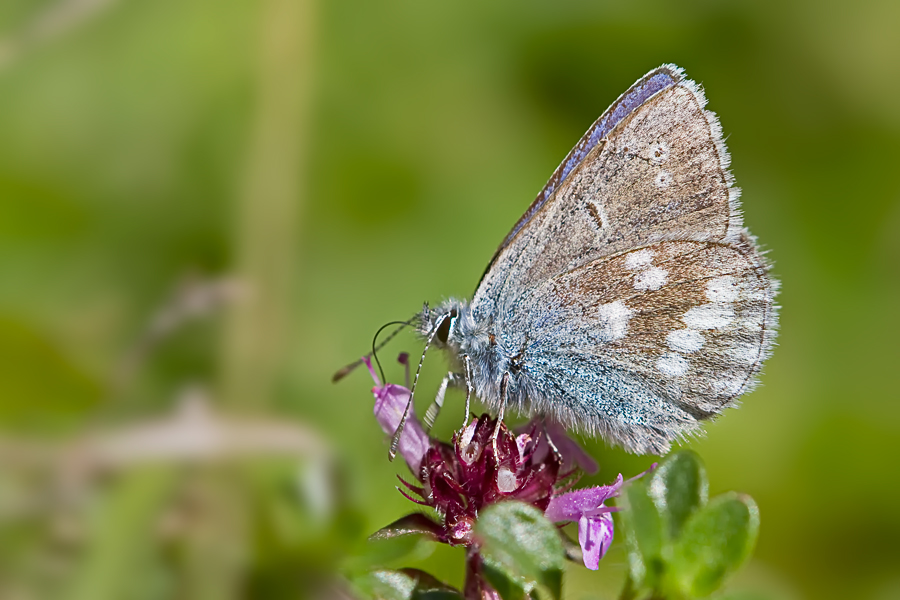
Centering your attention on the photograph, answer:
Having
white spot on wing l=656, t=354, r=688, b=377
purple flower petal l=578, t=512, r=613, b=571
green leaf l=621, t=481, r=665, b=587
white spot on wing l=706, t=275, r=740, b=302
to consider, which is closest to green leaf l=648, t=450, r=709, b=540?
green leaf l=621, t=481, r=665, b=587

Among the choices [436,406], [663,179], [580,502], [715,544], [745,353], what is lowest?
[715,544]

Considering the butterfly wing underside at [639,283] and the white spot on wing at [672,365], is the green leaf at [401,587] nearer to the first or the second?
the butterfly wing underside at [639,283]

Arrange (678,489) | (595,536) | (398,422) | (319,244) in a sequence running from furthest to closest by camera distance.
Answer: (319,244)
(398,422)
(595,536)
(678,489)

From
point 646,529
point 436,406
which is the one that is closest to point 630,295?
point 436,406

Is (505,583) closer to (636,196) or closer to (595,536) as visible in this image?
(595,536)

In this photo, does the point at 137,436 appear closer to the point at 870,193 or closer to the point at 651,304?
the point at 651,304

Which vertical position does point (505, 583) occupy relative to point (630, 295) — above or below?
below
